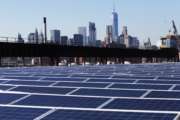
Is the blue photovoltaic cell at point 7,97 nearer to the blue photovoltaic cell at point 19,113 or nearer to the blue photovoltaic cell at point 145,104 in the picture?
Answer: the blue photovoltaic cell at point 19,113

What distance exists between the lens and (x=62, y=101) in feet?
40.5

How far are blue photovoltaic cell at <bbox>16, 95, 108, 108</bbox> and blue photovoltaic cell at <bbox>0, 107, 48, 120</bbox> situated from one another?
2.55 ft

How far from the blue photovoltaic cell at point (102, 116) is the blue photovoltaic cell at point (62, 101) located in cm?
97

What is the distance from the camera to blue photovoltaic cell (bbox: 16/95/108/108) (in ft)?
38.4

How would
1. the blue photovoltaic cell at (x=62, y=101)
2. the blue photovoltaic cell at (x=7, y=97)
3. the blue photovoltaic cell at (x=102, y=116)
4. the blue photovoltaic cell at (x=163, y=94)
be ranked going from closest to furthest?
the blue photovoltaic cell at (x=102, y=116)
the blue photovoltaic cell at (x=62, y=101)
the blue photovoltaic cell at (x=7, y=97)
the blue photovoltaic cell at (x=163, y=94)

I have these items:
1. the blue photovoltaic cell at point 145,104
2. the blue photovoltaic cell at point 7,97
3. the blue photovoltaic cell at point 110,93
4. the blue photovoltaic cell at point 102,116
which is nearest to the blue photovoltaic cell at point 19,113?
the blue photovoltaic cell at point 102,116

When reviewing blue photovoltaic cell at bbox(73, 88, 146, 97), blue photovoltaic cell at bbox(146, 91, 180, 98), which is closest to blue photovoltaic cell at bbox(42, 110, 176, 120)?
blue photovoltaic cell at bbox(146, 91, 180, 98)

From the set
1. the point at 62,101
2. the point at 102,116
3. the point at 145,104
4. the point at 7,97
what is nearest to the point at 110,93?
the point at 62,101

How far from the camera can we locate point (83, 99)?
12.7 m

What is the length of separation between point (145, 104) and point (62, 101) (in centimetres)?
212

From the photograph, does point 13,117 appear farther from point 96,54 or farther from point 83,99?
point 96,54

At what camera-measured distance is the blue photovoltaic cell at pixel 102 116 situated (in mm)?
9781

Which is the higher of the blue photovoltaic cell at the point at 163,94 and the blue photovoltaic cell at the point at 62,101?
the blue photovoltaic cell at the point at 163,94

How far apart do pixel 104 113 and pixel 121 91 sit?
4659 mm
